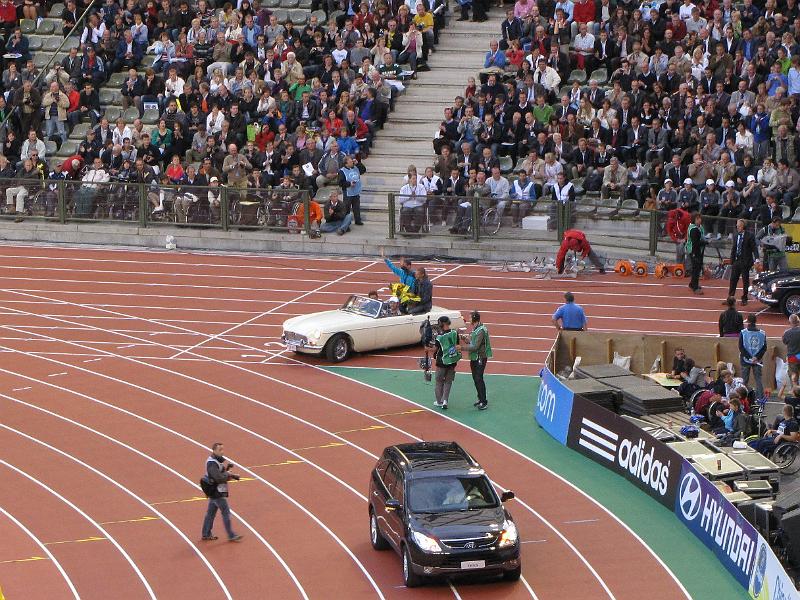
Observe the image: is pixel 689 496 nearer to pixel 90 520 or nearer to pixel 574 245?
pixel 90 520

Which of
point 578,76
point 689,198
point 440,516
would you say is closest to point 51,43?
point 578,76

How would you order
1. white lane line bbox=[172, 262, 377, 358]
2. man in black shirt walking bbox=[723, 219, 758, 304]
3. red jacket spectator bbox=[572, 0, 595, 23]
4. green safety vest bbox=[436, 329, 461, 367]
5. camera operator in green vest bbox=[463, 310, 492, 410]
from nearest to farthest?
1. green safety vest bbox=[436, 329, 461, 367]
2. camera operator in green vest bbox=[463, 310, 492, 410]
3. white lane line bbox=[172, 262, 377, 358]
4. man in black shirt walking bbox=[723, 219, 758, 304]
5. red jacket spectator bbox=[572, 0, 595, 23]

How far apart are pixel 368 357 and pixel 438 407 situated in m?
3.28

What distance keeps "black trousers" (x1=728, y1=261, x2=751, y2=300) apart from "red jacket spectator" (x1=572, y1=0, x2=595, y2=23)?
37.9ft

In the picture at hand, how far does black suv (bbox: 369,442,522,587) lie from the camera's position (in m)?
18.1

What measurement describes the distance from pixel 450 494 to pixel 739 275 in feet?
44.8

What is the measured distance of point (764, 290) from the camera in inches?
1190

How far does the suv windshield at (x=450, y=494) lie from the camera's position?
18672 mm

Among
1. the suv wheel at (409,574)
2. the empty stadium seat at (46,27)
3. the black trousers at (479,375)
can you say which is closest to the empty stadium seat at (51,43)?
the empty stadium seat at (46,27)

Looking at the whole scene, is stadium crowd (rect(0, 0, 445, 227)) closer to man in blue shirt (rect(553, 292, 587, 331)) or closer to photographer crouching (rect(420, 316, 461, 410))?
man in blue shirt (rect(553, 292, 587, 331))

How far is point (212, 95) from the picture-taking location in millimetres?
40719

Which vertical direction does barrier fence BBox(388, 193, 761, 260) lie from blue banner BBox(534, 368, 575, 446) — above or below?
above

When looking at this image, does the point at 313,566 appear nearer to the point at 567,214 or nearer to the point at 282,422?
the point at 282,422

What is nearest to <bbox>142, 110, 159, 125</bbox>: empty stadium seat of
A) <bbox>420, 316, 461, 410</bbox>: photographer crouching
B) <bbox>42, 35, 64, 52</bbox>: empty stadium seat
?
<bbox>42, 35, 64, 52</bbox>: empty stadium seat
